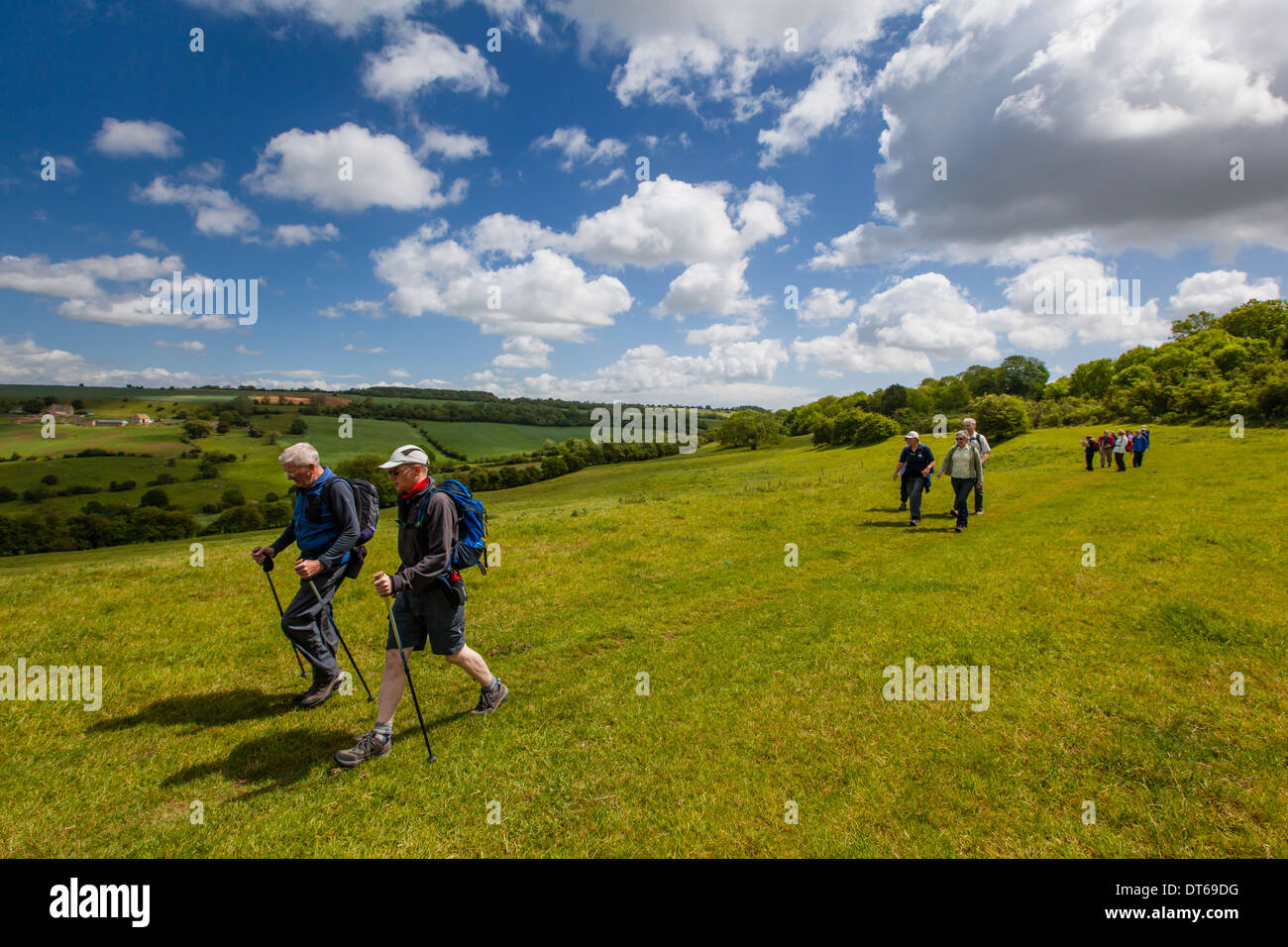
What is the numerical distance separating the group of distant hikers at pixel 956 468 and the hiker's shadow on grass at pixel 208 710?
1623 centimetres

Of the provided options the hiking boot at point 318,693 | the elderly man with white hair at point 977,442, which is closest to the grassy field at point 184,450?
the hiking boot at point 318,693

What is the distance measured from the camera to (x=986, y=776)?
538 centimetres

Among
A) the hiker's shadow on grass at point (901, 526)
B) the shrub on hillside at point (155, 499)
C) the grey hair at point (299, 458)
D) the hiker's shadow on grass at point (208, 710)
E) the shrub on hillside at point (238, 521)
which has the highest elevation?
the grey hair at point (299, 458)

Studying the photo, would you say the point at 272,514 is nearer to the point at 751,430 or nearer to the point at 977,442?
the point at 751,430

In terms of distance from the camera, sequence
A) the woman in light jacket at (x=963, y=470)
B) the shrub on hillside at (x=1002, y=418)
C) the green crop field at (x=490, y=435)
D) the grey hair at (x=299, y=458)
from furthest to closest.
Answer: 1. the green crop field at (x=490, y=435)
2. the shrub on hillside at (x=1002, y=418)
3. the woman in light jacket at (x=963, y=470)
4. the grey hair at (x=299, y=458)

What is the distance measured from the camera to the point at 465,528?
20.6 feet

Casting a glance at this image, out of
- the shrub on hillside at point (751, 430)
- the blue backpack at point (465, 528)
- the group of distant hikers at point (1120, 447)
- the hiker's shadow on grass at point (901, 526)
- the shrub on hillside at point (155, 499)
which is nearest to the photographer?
the blue backpack at point (465, 528)

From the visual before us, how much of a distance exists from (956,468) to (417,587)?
16.8 metres

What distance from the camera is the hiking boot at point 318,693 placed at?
735cm

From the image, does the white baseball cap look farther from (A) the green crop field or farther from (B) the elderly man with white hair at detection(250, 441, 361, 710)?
(A) the green crop field

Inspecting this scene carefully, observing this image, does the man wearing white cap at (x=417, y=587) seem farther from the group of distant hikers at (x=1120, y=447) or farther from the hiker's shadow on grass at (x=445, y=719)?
the group of distant hikers at (x=1120, y=447)

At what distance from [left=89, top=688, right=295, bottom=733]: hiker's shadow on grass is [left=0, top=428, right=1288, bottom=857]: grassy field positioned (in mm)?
40
